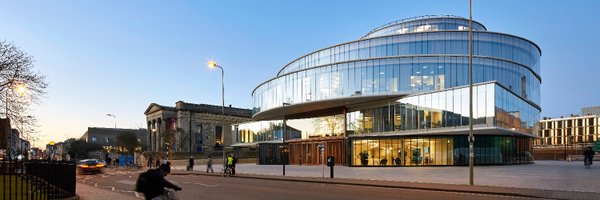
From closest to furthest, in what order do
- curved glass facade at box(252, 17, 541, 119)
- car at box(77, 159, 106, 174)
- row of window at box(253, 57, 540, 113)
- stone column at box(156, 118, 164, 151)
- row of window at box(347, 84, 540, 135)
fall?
car at box(77, 159, 106, 174) < row of window at box(347, 84, 540, 135) < row of window at box(253, 57, 540, 113) < curved glass facade at box(252, 17, 541, 119) < stone column at box(156, 118, 164, 151)

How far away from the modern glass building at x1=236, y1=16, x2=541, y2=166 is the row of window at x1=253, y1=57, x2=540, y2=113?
119 millimetres

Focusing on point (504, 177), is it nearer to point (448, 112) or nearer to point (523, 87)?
point (448, 112)

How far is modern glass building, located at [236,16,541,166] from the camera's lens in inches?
2052

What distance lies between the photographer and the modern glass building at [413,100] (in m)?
52.1

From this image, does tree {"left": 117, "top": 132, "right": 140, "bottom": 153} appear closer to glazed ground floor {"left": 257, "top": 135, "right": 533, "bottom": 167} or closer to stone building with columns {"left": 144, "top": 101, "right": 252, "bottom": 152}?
stone building with columns {"left": 144, "top": 101, "right": 252, "bottom": 152}

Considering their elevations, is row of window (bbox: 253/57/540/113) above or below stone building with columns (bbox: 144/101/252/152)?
above

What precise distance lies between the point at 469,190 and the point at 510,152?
1661 inches

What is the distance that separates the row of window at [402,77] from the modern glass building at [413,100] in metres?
0.12

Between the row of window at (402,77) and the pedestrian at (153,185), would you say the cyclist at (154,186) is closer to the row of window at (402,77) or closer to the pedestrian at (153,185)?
the pedestrian at (153,185)

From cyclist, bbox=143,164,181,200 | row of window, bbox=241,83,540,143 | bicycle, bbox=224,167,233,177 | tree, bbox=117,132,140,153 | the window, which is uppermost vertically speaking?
the window

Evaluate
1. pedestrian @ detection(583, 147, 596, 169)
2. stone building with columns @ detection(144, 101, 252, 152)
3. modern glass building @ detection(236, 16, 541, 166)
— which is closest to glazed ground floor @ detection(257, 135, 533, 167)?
modern glass building @ detection(236, 16, 541, 166)

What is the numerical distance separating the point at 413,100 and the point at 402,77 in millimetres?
4166

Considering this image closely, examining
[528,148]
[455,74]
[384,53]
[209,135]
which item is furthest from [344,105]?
[209,135]

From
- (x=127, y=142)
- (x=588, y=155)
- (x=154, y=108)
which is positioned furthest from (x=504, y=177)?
(x=154, y=108)
